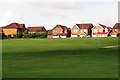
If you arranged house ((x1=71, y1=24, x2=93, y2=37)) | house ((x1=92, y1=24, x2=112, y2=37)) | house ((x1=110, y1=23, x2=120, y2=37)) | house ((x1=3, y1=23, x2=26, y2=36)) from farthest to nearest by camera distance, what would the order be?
house ((x1=3, y1=23, x2=26, y2=36)) < house ((x1=71, y1=24, x2=93, y2=37)) < house ((x1=92, y1=24, x2=112, y2=37)) < house ((x1=110, y1=23, x2=120, y2=37))

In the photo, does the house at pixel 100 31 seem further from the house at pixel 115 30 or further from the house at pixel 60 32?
the house at pixel 60 32

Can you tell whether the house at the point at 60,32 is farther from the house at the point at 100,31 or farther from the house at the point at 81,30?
the house at the point at 100,31

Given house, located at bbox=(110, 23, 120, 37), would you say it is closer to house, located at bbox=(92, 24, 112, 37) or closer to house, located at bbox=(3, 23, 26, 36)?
house, located at bbox=(92, 24, 112, 37)

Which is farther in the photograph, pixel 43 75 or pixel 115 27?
pixel 115 27

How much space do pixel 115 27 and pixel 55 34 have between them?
24187 mm

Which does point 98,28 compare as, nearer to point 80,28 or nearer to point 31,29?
point 80,28

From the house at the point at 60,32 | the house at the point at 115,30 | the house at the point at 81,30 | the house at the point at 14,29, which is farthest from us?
the house at the point at 14,29

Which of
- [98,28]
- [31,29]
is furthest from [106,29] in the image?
[31,29]

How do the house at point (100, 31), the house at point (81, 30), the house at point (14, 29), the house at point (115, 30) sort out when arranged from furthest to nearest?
1. the house at point (14, 29)
2. the house at point (81, 30)
3. the house at point (100, 31)
4. the house at point (115, 30)

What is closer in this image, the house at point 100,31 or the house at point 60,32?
the house at point 100,31

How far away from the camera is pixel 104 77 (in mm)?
13914

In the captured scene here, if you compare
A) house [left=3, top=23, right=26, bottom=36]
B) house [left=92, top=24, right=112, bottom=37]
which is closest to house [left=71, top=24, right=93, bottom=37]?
house [left=92, top=24, right=112, bottom=37]

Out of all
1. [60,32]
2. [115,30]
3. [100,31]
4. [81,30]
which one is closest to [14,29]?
[60,32]

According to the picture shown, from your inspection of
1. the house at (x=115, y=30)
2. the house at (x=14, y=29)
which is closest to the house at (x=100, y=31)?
the house at (x=115, y=30)
